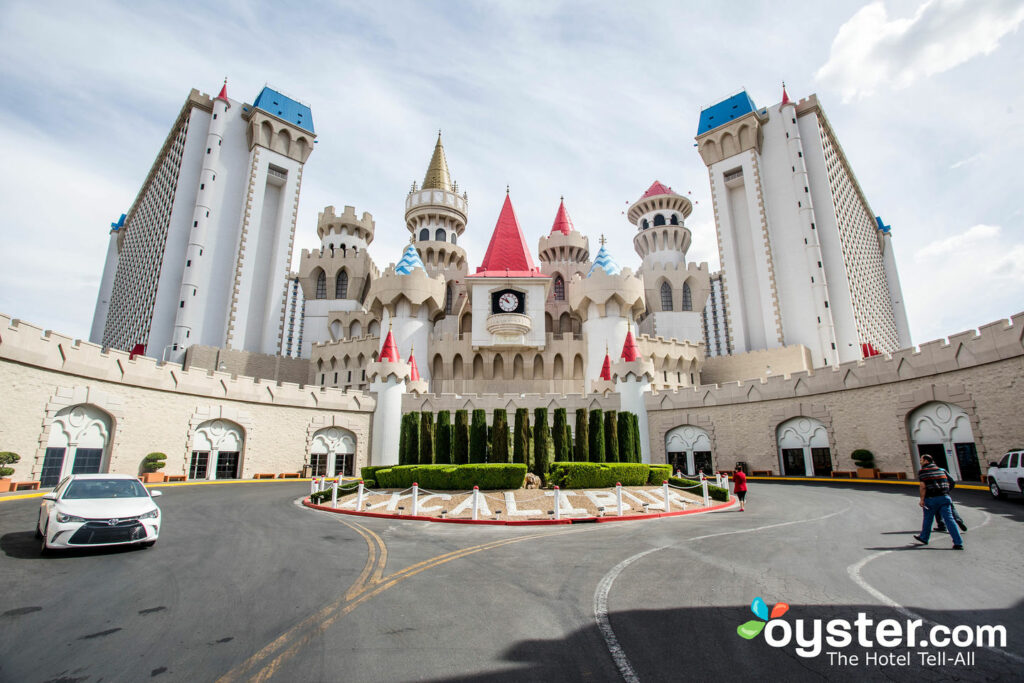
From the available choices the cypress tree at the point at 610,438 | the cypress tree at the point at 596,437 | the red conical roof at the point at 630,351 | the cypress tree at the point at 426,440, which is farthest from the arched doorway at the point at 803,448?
the cypress tree at the point at 426,440

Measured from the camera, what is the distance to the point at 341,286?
56.2 m

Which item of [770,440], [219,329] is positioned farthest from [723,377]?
[219,329]

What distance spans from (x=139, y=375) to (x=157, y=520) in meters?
19.3

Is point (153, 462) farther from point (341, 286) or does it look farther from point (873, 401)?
point (873, 401)

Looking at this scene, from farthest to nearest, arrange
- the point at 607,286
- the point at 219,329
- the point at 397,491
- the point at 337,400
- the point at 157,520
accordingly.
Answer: the point at 219,329
the point at 607,286
the point at 337,400
the point at 397,491
the point at 157,520

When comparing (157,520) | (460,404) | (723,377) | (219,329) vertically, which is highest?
(219,329)

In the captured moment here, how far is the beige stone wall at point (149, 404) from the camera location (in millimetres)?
20203

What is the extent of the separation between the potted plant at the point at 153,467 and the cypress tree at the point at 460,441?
14554mm

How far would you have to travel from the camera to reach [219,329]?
4784cm

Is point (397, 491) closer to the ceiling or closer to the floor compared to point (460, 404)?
closer to the floor

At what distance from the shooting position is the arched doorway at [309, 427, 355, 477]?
33.1 m

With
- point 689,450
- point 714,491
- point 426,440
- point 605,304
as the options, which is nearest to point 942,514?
point 714,491

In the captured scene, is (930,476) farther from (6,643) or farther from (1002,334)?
(1002,334)

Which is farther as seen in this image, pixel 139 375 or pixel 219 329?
pixel 219 329
